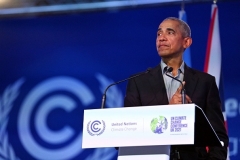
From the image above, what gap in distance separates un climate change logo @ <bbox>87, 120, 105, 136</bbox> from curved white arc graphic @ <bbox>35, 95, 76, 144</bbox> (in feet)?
8.66

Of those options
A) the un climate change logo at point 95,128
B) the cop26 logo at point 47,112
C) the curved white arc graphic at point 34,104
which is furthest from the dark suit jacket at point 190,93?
the curved white arc graphic at point 34,104

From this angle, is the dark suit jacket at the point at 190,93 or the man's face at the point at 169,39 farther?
the man's face at the point at 169,39

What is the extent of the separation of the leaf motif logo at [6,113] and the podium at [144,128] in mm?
2891

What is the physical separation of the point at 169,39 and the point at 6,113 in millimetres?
2584

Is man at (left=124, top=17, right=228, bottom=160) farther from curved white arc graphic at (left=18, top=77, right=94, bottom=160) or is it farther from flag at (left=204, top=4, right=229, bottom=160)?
curved white arc graphic at (left=18, top=77, right=94, bottom=160)

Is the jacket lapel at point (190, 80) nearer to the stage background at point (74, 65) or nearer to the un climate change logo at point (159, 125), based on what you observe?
the un climate change logo at point (159, 125)

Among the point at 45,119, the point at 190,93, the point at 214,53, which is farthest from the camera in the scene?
the point at 45,119

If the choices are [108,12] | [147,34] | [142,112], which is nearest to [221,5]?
[147,34]

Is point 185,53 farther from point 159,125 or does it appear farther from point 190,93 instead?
point 159,125

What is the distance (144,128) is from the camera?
264 cm

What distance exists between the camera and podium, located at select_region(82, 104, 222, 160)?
2.57 meters

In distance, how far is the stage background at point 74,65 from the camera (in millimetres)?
5246

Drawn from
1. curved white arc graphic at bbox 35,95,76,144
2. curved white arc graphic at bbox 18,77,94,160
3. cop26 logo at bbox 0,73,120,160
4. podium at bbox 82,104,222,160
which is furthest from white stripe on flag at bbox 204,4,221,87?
podium at bbox 82,104,222,160

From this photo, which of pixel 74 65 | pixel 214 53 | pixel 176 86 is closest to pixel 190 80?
pixel 176 86
